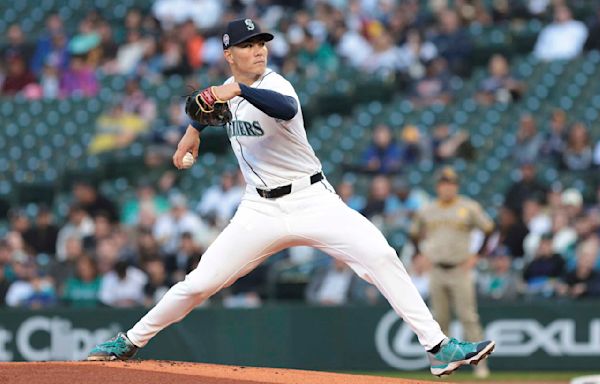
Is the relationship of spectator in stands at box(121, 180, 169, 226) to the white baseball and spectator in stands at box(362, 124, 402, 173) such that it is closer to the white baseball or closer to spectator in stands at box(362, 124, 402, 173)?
spectator in stands at box(362, 124, 402, 173)

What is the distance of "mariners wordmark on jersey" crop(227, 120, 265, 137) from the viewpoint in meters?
6.88

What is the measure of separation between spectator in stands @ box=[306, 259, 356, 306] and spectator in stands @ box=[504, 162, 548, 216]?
6.41 feet

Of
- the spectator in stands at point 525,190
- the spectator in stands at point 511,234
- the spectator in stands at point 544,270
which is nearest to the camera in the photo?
the spectator in stands at point 544,270

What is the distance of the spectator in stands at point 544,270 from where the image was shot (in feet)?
41.7

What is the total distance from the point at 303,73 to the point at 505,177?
364 cm

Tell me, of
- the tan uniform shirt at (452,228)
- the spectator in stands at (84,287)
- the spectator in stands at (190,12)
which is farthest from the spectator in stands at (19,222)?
the tan uniform shirt at (452,228)

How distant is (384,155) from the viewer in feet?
49.4

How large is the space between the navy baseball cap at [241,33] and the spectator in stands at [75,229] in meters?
7.83

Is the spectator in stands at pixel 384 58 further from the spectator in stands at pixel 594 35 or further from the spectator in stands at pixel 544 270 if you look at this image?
the spectator in stands at pixel 544 270

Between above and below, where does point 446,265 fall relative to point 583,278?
above

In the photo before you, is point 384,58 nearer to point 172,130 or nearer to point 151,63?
point 172,130

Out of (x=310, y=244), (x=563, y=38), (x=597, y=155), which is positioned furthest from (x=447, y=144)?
(x=310, y=244)

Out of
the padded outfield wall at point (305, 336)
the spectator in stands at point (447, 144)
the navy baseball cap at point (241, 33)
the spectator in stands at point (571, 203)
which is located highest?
the navy baseball cap at point (241, 33)

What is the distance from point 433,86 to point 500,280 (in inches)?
155
